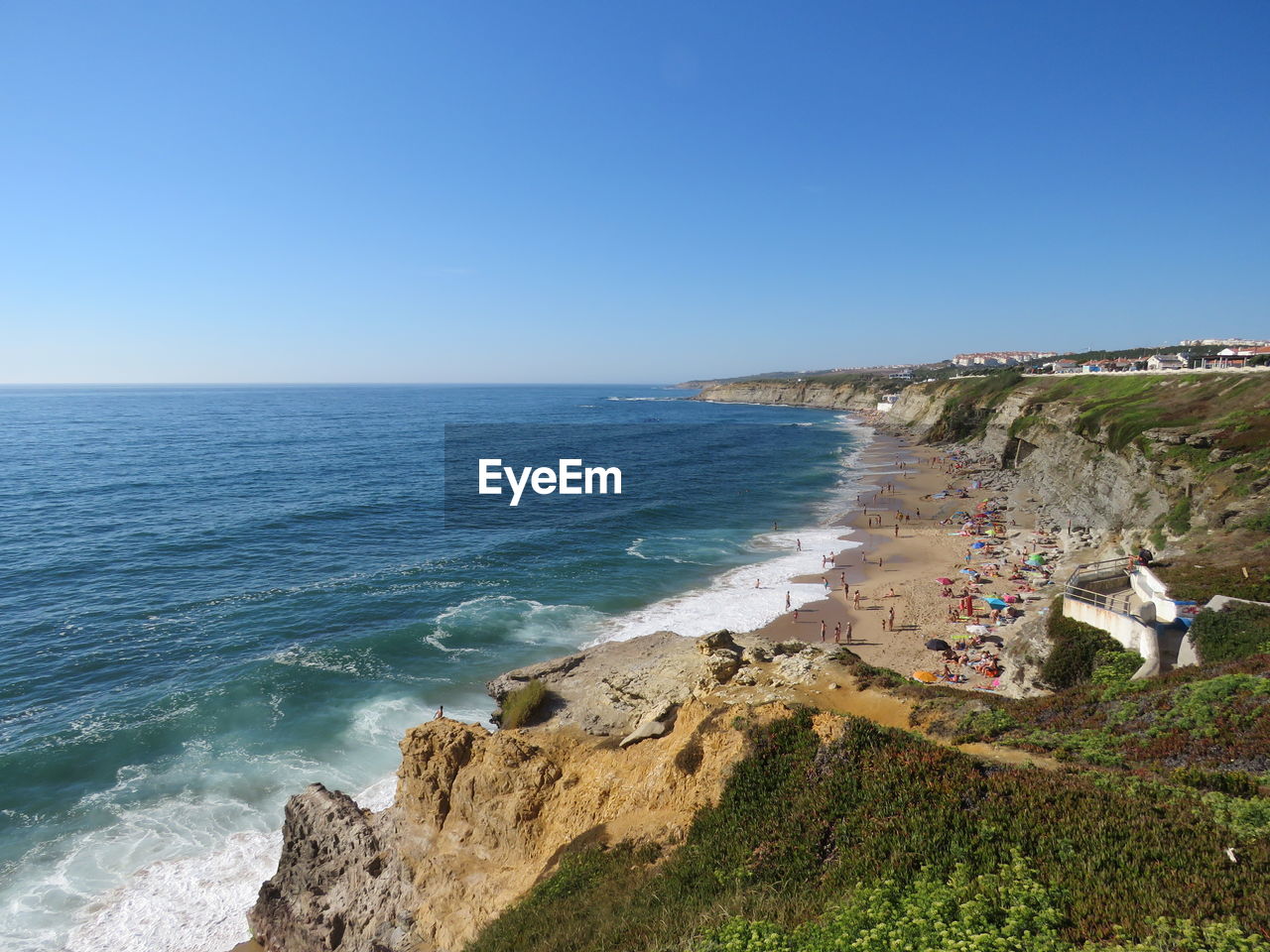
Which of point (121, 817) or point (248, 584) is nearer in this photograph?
point (121, 817)

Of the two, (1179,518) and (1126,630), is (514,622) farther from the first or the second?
(1179,518)

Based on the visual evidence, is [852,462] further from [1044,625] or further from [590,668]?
[590,668]

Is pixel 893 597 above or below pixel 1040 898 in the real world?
below

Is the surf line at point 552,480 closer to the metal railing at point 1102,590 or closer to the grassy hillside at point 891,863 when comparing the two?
the metal railing at point 1102,590

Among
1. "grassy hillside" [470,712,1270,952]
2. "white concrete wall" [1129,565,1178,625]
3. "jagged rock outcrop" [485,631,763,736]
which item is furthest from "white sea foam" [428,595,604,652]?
"white concrete wall" [1129,565,1178,625]

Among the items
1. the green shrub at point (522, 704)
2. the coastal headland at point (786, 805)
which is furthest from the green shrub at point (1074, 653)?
the green shrub at point (522, 704)

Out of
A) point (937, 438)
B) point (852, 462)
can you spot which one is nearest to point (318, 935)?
point (852, 462)

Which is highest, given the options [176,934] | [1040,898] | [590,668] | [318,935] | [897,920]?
[1040,898]

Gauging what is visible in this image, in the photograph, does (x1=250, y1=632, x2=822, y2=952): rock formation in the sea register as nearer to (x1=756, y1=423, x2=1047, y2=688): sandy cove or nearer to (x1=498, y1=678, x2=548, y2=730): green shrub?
(x1=498, y1=678, x2=548, y2=730): green shrub
